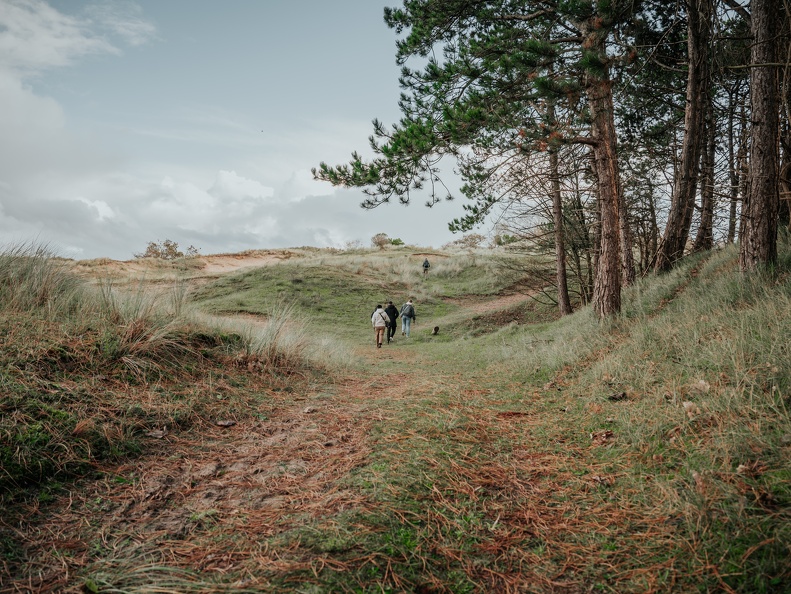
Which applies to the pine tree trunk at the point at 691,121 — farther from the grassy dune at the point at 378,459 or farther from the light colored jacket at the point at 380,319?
the light colored jacket at the point at 380,319

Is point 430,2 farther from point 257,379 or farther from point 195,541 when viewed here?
point 195,541

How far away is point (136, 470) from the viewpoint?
3.08 meters

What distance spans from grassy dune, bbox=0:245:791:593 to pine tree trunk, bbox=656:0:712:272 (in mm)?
3274

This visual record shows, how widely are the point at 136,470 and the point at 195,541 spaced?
3.77ft

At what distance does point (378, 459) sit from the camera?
3.19 metres

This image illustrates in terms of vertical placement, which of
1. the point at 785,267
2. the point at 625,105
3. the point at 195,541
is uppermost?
the point at 625,105

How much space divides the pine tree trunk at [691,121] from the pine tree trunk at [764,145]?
0.86 metres

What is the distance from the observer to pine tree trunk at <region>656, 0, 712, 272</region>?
23.5 feet

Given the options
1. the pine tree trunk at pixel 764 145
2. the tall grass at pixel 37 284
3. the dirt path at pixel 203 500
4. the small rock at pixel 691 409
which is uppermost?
the pine tree trunk at pixel 764 145

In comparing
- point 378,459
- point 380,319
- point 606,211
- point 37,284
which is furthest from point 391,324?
point 378,459

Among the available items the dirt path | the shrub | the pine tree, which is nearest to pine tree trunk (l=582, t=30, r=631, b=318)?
the pine tree

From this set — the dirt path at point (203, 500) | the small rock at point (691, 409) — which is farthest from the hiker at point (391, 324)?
the small rock at point (691, 409)

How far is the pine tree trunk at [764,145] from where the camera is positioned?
18.2ft

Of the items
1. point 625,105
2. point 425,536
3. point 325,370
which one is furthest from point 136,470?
point 625,105
